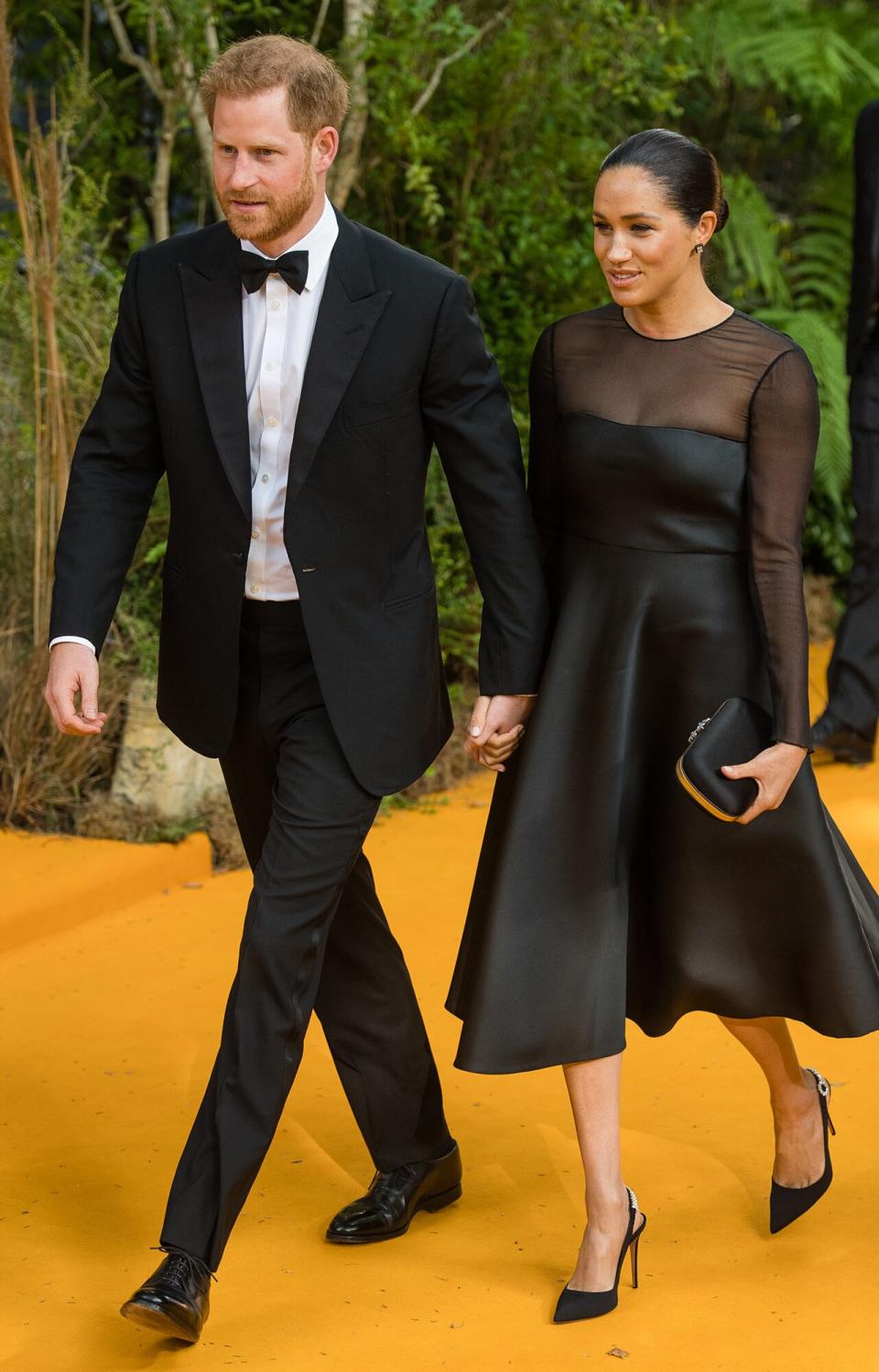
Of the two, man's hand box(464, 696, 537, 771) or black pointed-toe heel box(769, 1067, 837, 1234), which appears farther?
black pointed-toe heel box(769, 1067, 837, 1234)

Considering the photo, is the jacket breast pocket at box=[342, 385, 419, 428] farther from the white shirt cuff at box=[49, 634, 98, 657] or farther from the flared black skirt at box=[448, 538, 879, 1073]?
the white shirt cuff at box=[49, 634, 98, 657]

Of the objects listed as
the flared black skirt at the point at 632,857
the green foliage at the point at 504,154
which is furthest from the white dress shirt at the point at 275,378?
the green foliage at the point at 504,154

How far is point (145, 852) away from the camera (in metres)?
5.66

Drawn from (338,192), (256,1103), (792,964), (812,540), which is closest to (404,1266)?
(256,1103)

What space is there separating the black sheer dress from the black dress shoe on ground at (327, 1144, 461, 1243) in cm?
47

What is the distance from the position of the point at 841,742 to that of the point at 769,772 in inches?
158

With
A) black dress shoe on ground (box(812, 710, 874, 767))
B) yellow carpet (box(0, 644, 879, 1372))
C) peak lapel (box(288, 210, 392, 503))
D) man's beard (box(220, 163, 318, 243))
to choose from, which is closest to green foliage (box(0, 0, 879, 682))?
black dress shoe on ground (box(812, 710, 874, 767))

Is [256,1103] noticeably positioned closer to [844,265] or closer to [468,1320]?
[468,1320]

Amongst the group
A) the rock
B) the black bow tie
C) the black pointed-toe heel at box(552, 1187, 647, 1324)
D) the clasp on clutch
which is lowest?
the rock

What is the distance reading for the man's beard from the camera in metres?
2.93

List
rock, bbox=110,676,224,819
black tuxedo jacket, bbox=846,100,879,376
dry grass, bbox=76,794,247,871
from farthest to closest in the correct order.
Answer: black tuxedo jacket, bbox=846,100,879,376
rock, bbox=110,676,224,819
dry grass, bbox=76,794,247,871

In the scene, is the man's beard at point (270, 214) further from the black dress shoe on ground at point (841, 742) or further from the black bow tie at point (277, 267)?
the black dress shoe on ground at point (841, 742)

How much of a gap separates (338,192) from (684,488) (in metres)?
4.64

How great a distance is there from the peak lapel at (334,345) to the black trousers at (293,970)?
291 millimetres
